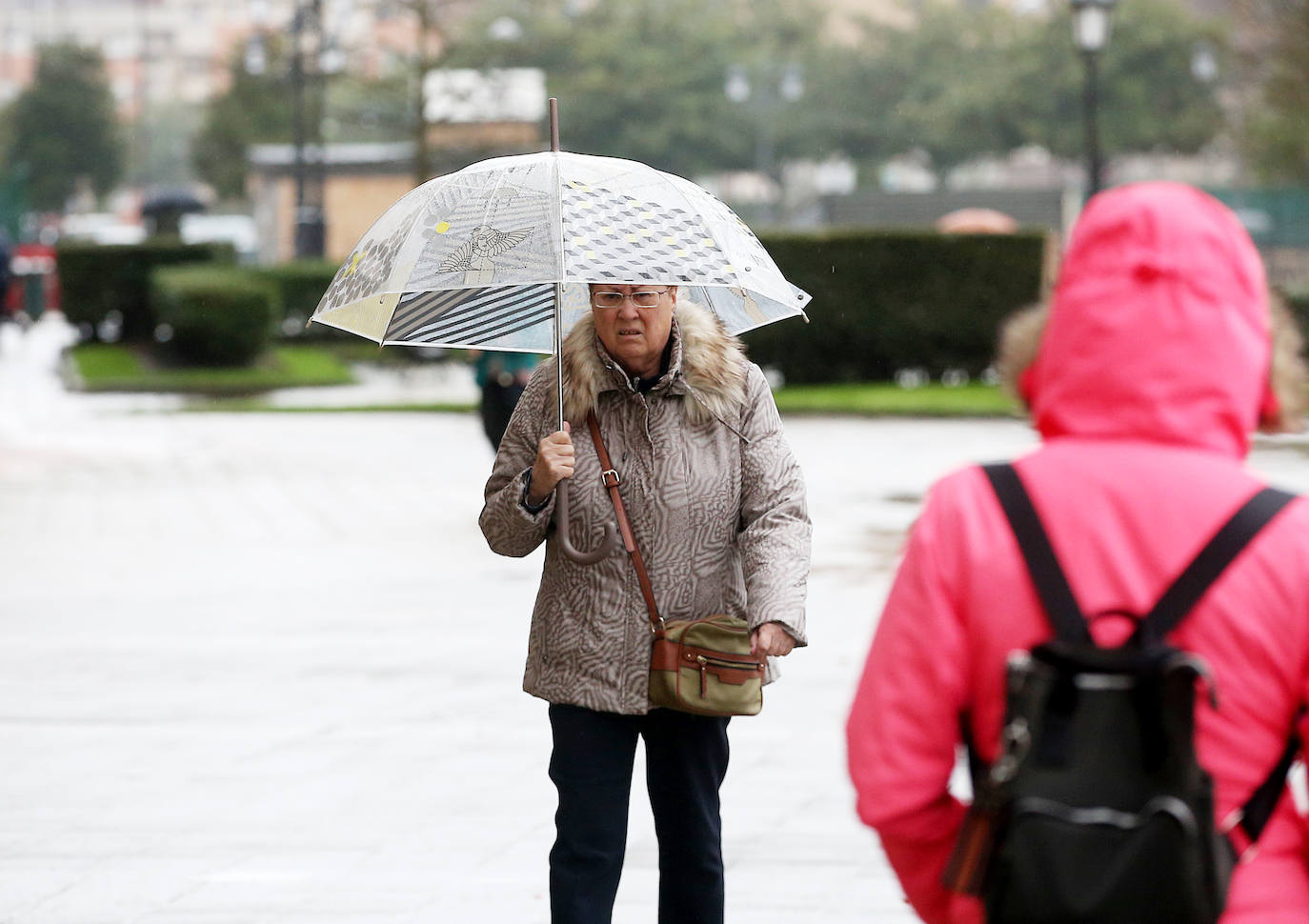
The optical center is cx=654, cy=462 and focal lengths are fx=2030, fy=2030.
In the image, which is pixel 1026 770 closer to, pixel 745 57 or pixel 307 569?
pixel 307 569

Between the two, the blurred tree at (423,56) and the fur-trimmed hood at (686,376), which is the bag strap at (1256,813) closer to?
the fur-trimmed hood at (686,376)

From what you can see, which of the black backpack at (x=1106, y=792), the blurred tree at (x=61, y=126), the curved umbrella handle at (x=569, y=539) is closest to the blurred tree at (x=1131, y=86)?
the blurred tree at (x=61, y=126)

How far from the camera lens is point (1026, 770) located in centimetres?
220

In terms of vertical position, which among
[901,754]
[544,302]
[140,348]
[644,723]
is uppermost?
[544,302]

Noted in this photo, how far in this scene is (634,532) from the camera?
12.6ft

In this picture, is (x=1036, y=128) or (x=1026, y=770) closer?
(x=1026, y=770)

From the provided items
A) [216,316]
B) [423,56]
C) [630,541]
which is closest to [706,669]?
[630,541]

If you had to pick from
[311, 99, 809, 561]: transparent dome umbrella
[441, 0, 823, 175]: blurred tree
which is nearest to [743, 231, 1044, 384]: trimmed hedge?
[311, 99, 809, 561]: transparent dome umbrella

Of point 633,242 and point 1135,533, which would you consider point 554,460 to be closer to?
point 633,242

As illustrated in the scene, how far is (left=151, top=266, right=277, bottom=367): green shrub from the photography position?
25641mm

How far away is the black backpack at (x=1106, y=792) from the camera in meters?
2.16

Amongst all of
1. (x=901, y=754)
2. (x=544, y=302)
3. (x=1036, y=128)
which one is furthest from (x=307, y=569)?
(x=1036, y=128)

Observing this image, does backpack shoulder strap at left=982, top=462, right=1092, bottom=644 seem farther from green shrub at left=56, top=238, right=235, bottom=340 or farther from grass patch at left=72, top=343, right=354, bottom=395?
green shrub at left=56, top=238, right=235, bottom=340

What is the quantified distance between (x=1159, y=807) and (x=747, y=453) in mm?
1825
